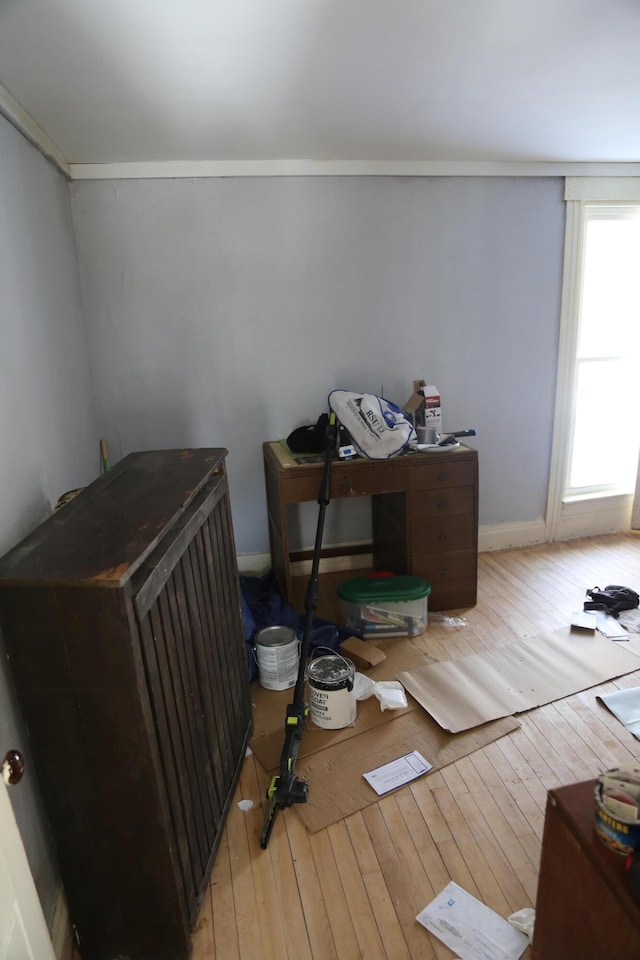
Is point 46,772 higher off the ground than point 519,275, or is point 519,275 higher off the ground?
point 519,275

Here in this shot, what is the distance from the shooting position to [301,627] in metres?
2.52

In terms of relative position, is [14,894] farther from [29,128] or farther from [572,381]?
[572,381]

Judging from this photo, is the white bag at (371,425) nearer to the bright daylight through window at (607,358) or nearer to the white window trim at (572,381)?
the white window trim at (572,381)

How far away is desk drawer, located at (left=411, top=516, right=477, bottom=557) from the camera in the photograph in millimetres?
2660

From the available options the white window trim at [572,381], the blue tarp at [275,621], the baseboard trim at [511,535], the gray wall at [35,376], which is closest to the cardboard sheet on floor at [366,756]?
the blue tarp at [275,621]

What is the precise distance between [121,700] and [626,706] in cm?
186

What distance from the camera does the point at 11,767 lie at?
2.76 ft

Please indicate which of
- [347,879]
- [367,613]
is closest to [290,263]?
[367,613]

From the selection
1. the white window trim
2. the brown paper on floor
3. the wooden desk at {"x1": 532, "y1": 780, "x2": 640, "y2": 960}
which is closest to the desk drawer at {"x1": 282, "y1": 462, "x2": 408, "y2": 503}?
the brown paper on floor

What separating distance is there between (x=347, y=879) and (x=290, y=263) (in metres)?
2.51

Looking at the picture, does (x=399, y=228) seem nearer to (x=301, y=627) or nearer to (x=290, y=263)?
(x=290, y=263)

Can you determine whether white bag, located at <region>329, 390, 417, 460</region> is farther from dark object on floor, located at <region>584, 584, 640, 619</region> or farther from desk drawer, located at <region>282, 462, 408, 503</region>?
dark object on floor, located at <region>584, 584, 640, 619</region>

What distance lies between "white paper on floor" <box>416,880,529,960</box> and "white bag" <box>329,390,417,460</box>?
1.63 metres

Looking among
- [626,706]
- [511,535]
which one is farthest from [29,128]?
[511,535]
